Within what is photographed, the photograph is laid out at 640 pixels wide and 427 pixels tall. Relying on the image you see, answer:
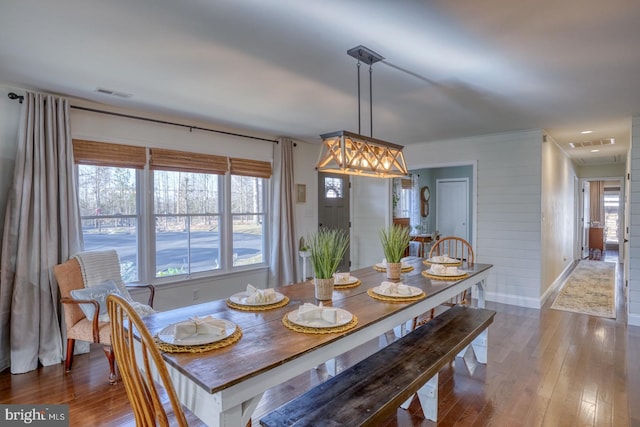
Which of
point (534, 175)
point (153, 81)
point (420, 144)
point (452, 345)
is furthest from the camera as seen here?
point (420, 144)

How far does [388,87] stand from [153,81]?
79.2 inches

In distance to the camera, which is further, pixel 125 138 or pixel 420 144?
pixel 420 144

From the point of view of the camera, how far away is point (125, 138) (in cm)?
374

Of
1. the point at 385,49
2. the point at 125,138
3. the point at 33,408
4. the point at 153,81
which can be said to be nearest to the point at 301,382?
the point at 33,408

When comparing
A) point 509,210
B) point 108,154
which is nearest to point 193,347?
point 108,154

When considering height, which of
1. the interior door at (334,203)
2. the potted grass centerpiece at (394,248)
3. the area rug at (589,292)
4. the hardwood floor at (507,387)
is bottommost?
the hardwood floor at (507,387)

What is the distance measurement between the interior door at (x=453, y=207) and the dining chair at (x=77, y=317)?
24.0 feet

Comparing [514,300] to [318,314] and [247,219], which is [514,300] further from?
[318,314]

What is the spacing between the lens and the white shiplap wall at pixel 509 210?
15.4ft

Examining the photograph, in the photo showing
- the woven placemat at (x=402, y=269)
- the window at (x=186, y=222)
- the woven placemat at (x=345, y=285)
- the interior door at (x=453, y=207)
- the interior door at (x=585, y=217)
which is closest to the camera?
the woven placemat at (x=345, y=285)

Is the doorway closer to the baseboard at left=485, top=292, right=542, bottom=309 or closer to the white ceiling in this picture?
the baseboard at left=485, top=292, right=542, bottom=309

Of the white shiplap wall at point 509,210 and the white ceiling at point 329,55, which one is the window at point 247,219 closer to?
the white ceiling at point 329,55

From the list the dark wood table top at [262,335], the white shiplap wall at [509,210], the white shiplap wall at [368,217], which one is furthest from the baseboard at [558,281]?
the dark wood table top at [262,335]

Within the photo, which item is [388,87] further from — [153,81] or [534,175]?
[534,175]
